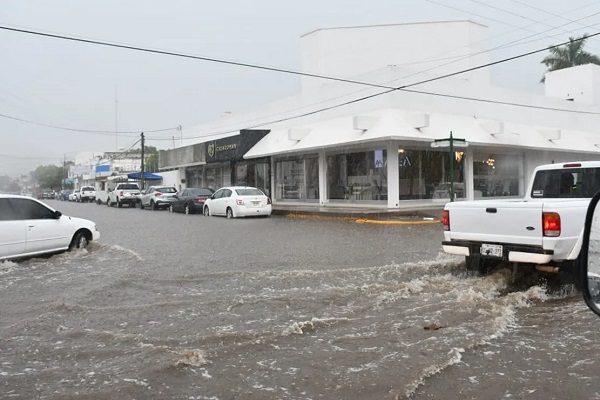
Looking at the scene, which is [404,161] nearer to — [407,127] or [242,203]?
[407,127]

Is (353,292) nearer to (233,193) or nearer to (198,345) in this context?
(198,345)

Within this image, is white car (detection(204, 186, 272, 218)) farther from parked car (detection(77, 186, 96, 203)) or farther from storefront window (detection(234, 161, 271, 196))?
parked car (detection(77, 186, 96, 203))

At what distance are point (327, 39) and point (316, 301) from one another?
30772mm

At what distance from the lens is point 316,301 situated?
7.30 meters

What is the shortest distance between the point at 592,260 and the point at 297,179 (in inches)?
1045

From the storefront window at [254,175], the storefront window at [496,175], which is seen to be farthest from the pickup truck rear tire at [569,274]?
the storefront window at [254,175]

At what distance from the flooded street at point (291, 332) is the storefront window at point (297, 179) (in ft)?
56.1

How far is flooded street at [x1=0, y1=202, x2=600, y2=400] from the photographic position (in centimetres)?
448

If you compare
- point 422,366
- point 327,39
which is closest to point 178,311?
point 422,366

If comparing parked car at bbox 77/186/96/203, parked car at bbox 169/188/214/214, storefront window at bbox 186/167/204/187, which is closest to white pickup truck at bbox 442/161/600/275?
parked car at bbox 169/188/214/214

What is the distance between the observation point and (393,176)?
903 inches

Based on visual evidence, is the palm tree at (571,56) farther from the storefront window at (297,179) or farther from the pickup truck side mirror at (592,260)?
the pickup truck side mirror at (592,260)

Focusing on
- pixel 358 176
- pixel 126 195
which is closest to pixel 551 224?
pixel 358 176

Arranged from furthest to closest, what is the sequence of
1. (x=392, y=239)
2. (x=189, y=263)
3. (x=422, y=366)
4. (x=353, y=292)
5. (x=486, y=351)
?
(x=392, y=239), (x=189, y=263), (x=353, y=292), (x=486, y=351), (x=422, y=366)
